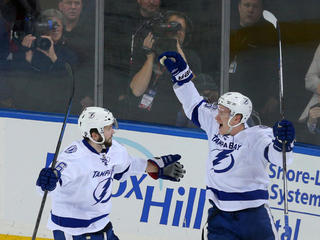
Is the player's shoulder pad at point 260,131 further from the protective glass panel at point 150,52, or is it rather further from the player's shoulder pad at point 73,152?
the protective glass panel at point 150,52

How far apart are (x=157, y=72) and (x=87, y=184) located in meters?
1.85

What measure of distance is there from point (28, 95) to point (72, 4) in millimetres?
736

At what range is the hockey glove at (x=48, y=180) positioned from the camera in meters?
4.51

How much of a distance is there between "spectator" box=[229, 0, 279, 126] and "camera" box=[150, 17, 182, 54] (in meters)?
0.42

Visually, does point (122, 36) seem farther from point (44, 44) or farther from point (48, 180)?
point (48, 180)

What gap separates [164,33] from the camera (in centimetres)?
632

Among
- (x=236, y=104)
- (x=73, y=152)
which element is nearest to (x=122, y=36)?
(x=236, y=104)

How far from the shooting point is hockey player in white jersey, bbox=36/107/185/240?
4656 millimetres

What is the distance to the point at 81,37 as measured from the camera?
630cm

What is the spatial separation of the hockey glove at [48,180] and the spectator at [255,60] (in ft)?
6.64

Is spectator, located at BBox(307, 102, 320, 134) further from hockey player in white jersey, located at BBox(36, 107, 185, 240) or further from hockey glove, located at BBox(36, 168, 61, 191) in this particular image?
hockey glove, located at BBox(36, 168, 61, 191)

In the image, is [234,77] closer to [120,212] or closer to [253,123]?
[253,123]

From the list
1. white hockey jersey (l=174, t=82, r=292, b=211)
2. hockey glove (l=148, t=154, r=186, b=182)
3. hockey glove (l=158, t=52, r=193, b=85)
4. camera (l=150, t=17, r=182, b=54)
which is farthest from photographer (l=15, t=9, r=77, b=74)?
white hockey jersey (l=174, t=82, r=292, b=211)

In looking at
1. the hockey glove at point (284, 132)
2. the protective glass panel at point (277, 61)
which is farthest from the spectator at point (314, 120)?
the hockey glove at point (284, 132)
